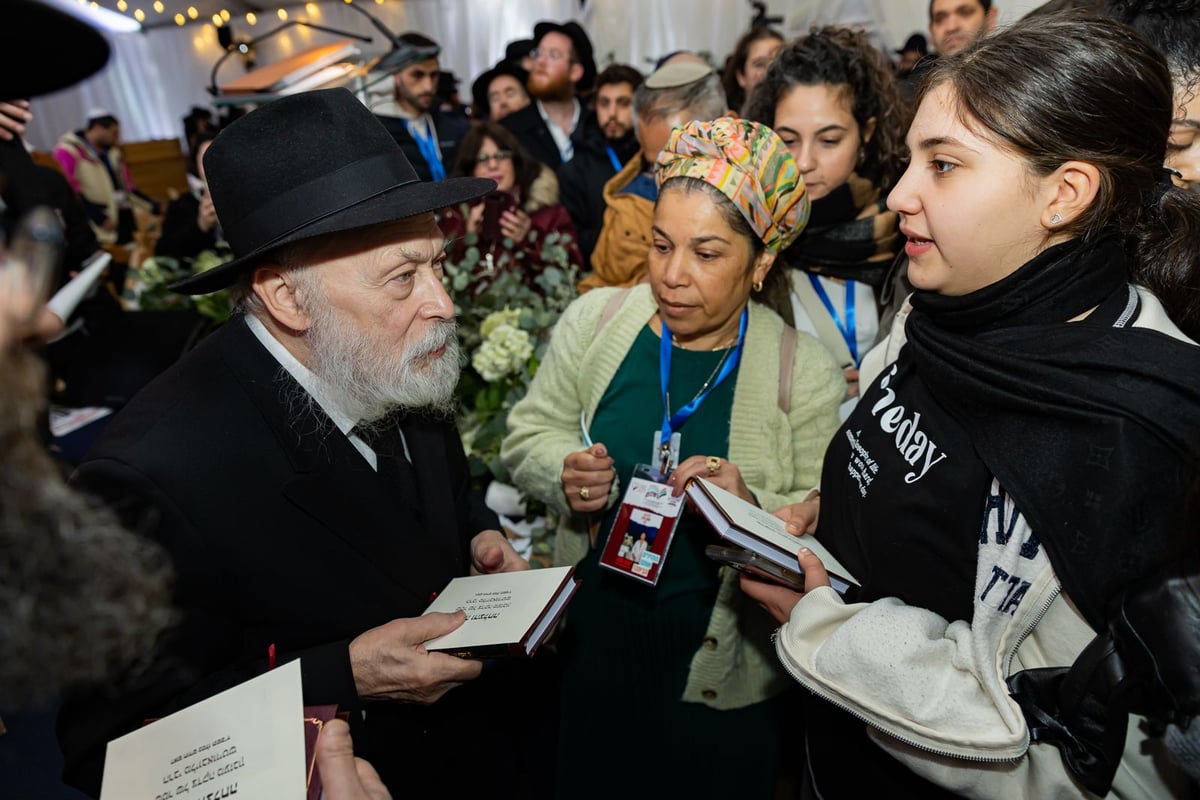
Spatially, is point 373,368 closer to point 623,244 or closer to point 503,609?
point 503,609

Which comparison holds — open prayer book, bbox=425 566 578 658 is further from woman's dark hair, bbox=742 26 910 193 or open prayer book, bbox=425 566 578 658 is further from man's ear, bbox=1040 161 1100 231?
woman's dark hair, bbox=742 26 910 193

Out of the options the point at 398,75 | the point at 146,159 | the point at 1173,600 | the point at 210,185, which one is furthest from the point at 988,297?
the point at 146,159

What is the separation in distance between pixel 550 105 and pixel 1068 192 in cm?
497

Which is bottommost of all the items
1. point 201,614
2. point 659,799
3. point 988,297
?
point 659,799

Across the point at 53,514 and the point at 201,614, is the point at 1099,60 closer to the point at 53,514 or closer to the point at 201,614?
the point at 53,514

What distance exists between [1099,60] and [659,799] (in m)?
2.36

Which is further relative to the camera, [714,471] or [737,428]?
[737,428]

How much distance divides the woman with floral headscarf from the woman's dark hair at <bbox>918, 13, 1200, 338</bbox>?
801 mm

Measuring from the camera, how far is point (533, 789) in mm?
2699

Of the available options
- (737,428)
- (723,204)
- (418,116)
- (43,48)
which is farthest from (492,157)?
(43,48)

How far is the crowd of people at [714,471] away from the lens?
1.12 m

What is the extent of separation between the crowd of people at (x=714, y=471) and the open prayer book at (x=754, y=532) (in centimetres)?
6

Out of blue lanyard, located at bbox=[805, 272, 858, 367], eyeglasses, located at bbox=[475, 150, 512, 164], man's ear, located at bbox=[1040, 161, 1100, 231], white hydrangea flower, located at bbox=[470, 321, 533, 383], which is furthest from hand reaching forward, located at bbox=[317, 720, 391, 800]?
eyeglasses, located at bbox=[475, 150, 512, 164]

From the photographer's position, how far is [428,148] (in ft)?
17.8
